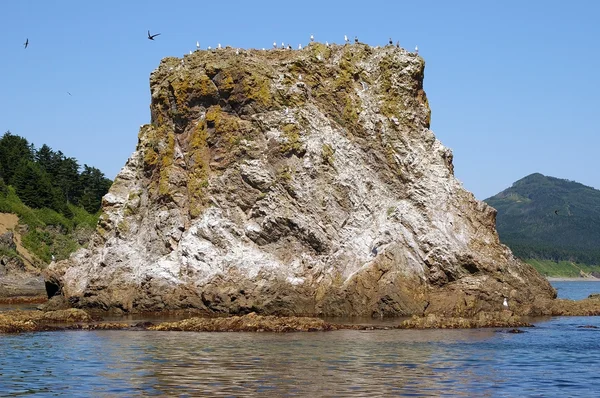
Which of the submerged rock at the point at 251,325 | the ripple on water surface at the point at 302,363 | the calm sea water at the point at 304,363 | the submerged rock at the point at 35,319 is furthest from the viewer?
the submerged rock at the point at 251,325

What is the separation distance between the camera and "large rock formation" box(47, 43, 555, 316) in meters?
66.3

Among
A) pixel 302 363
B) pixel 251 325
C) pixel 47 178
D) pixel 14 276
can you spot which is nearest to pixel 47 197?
pixel 47 178

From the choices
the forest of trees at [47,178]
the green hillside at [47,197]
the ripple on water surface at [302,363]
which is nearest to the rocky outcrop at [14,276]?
the green hillside at [47,197]

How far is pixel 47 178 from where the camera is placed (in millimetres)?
138125

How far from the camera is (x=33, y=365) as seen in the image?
38.9 metres

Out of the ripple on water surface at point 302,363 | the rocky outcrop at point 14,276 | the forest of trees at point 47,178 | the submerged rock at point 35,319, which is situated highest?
the forest of trees at point 47,178

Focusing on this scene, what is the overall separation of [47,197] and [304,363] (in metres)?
102

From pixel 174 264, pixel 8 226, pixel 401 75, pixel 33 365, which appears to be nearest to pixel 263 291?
pixel 174 264

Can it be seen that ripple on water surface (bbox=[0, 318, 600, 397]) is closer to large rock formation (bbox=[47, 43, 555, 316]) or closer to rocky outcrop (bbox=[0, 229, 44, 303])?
large rock formation (bbox=[47, 43, 555, 316])

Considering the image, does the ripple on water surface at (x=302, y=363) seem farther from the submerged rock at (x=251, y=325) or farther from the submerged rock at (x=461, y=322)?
the submerged rock at (x=461, y=322)

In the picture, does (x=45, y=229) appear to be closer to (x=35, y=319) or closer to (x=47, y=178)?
(x=47, y=178)

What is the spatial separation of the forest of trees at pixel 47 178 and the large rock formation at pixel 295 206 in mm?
58043

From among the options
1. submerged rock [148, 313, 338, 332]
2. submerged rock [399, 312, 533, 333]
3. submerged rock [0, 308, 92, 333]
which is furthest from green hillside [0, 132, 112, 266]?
submerged rock [399, 312, 533, 333]

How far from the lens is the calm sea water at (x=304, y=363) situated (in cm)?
3247
